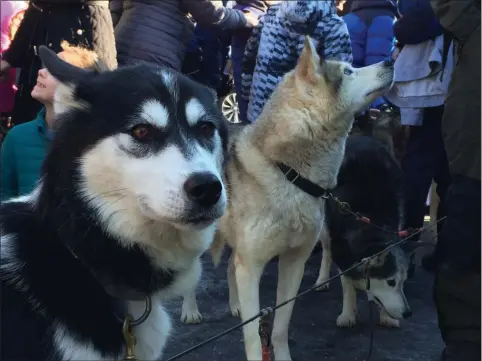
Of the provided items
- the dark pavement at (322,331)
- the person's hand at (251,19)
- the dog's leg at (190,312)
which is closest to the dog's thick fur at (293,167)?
the dark pavement at (322,331)

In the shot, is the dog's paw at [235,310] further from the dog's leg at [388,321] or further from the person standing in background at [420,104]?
the person standing in background at [420,104]

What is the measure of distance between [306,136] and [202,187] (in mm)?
1380

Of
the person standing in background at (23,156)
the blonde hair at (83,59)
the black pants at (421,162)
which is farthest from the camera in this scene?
the black pants at (421,162)

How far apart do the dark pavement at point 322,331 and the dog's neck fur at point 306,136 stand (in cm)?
100

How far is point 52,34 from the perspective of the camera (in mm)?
3328

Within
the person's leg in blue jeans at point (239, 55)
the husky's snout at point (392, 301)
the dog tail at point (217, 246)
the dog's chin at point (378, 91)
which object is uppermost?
the dog's chin at point (378, 91)

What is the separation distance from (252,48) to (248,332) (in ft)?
7.20

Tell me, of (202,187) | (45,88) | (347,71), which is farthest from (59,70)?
(347,71)

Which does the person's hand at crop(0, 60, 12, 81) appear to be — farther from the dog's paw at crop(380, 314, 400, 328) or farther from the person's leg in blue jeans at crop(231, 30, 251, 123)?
the dog's paw at crop(380, 314, 400, 328)

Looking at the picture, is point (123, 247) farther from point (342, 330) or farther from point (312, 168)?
point (342, 330)

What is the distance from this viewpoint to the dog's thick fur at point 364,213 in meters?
3.42

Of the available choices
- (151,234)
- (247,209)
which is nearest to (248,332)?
(247,209)

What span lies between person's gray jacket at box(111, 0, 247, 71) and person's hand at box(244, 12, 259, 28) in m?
0.68

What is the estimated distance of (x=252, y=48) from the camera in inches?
162
